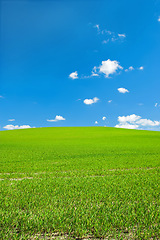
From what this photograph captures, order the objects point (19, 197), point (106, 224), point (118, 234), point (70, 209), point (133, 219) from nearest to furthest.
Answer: point (118, 234) < point (106, 224) < point (133, 219) < point (70, 209) < point (19, 197)

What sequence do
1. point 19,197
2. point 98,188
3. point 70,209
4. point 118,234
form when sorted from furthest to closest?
point 98,188 → point 19,197 → point 70,209 → point 118,234

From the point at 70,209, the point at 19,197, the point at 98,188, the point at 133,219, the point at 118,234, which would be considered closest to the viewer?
the point at 118,234

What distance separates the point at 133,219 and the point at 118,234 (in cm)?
106

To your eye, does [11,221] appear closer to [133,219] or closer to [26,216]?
[26,216]

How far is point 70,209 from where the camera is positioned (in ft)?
19.6

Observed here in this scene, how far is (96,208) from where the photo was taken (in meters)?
6.07

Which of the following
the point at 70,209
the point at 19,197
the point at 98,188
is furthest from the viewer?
the point at 98,188

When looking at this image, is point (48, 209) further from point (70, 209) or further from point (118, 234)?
point (118, 234)

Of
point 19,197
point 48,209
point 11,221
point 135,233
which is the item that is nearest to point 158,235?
point 135,233

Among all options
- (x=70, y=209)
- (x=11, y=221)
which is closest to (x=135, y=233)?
(x=70, y=209)

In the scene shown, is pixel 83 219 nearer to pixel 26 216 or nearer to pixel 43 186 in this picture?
pixel 26 216

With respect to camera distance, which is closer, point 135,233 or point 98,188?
point 135,233

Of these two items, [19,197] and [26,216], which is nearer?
[26,216]

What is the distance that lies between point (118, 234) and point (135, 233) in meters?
0.54
